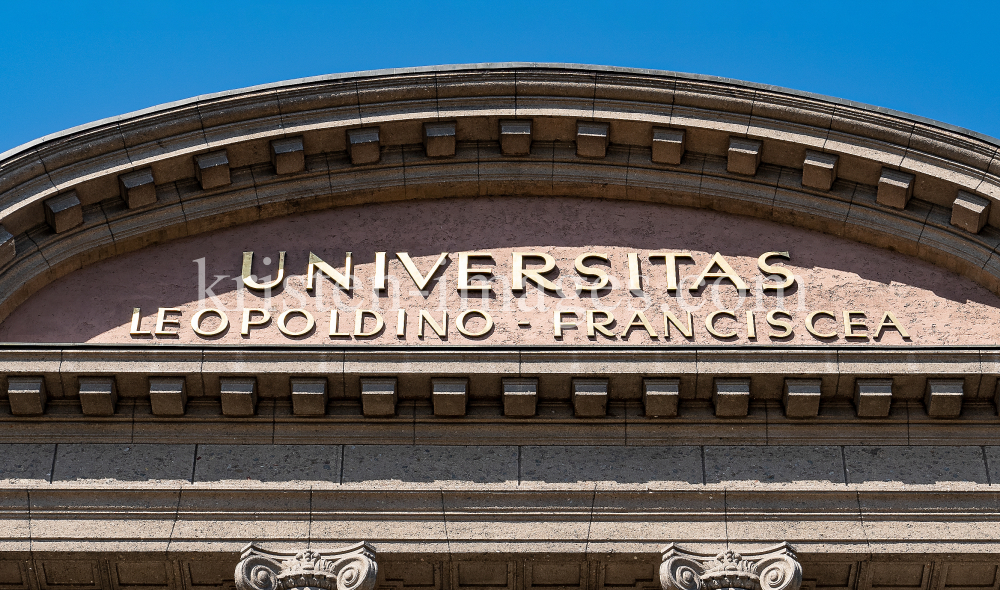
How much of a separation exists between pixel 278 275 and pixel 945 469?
7.19m

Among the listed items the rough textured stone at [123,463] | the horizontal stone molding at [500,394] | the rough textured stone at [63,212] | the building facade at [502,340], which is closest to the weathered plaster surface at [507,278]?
the building facade at [502,340]

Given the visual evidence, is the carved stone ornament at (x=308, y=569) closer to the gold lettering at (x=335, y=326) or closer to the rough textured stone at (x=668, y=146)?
the gold lettering at (x=335, y=326)

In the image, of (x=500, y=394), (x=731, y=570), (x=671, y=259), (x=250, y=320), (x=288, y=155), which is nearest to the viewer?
(x=731, y=570)

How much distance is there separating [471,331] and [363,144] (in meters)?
2.86

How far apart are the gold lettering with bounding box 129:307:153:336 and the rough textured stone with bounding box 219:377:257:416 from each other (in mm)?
1664

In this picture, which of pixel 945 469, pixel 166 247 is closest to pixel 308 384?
pixel 166 247

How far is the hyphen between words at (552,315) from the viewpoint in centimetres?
1681

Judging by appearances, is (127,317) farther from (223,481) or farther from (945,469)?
(945,469)

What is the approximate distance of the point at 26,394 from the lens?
15547 mm

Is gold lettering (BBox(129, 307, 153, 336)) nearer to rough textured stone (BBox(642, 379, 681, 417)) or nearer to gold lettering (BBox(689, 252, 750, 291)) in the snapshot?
rough textured stone (BBox(642, 379, 681, 417))

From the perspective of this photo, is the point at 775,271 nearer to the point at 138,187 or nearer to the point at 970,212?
the point at 970,212

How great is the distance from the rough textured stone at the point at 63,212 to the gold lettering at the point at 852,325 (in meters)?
8.32

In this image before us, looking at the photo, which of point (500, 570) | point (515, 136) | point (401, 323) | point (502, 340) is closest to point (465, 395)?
point (502, 340)

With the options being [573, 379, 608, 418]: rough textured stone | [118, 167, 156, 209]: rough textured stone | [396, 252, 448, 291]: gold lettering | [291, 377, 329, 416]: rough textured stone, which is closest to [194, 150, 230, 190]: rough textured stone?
[118, 167, 156, 209]: rough textured stone
